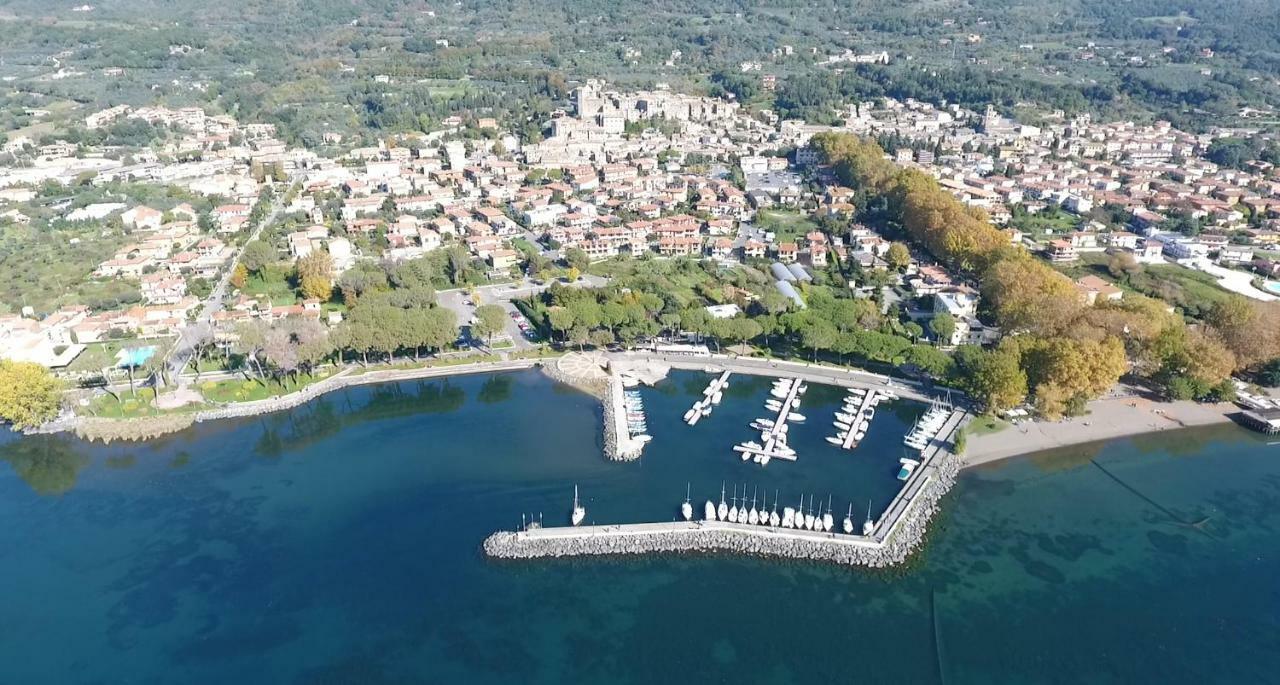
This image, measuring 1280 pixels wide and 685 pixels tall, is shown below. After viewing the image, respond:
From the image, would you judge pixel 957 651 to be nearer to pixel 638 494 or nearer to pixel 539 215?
pixel 638 494

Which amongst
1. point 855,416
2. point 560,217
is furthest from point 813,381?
point 560,217

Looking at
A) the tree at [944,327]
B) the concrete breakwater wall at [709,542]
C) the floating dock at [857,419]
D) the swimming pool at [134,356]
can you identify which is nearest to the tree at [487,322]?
the concrete breakwater wall at [709,542]

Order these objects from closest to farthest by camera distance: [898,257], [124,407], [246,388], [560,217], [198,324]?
[124,407] → [246,388] → [198,324] → [898,257] → [560,217]

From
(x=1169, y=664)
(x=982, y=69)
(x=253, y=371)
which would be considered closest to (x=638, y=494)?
(x=1169, y=664)

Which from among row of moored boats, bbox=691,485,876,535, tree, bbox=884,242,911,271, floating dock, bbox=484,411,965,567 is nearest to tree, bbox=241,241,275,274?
floating dock, bbox=484,411,965,567

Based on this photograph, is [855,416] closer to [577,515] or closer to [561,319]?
[577,515]

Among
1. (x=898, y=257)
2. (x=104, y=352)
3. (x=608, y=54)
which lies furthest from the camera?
(x=608, y=54)

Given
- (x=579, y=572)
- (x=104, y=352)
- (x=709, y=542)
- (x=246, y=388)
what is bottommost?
(x=579, y=572)
